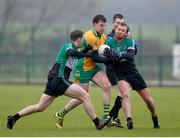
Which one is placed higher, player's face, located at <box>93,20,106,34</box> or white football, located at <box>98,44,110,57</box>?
player's face, located at <box>93,20,106,34</box>

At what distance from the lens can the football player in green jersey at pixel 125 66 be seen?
14.0m

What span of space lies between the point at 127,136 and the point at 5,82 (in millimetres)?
28387

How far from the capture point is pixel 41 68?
40719 millimetres

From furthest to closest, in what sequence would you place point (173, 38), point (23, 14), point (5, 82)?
point (23, 14), point (173, 38), point (5, 82)

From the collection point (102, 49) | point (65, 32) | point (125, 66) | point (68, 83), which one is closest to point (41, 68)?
point (65, 32)

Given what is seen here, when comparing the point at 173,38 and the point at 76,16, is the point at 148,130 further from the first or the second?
the point at 76,16

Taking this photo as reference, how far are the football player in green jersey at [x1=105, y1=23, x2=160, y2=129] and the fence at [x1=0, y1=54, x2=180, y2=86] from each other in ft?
81.1

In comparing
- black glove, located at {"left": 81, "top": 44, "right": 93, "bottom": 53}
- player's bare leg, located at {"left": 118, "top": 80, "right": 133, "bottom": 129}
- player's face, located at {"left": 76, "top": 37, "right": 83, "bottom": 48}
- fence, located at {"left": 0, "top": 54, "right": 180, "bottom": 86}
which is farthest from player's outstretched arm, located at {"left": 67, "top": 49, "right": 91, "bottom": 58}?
fence, located at {"left": 0, "top": 54, "right": 180, "bottom": 86}

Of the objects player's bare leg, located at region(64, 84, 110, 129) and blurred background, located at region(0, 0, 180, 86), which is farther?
blurred background, located at region(0, 0, 180, 86)

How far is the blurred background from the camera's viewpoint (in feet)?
133

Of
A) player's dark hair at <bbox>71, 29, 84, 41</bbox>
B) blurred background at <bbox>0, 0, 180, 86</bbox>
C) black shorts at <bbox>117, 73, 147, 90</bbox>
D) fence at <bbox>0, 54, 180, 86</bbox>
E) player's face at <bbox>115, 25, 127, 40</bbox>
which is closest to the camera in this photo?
player's dark hair at <bbox>71, 29, 84, 41</bbox>

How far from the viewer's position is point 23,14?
50531 mm

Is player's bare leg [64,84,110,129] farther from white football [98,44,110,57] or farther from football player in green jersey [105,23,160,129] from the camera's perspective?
white football [98,44,110,57]

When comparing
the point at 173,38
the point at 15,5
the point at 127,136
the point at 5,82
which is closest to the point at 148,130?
the point at 127,136
